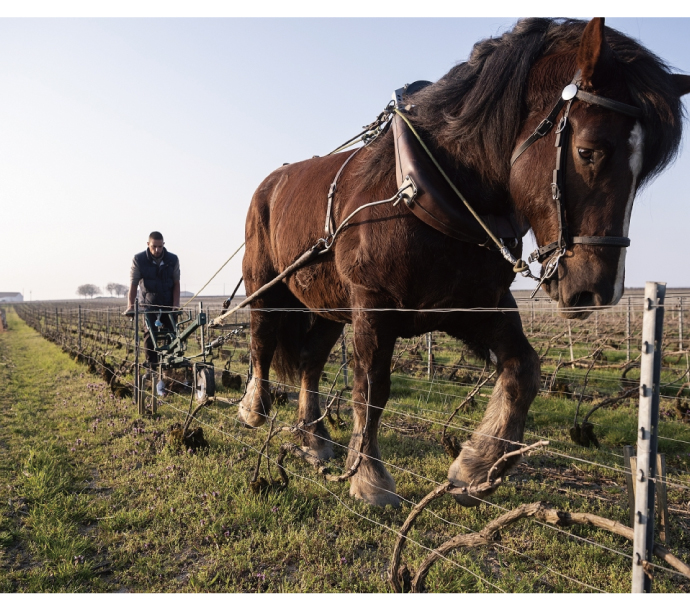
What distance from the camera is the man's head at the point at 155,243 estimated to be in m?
6.84

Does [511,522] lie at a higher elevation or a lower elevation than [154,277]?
lower

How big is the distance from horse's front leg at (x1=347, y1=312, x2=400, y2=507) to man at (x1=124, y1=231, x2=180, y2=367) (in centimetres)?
449

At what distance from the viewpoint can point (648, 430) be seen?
4.48 feet

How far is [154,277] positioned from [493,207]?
18.5ft

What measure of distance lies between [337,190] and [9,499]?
9.97ft

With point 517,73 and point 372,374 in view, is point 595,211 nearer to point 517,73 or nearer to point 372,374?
point 517,73

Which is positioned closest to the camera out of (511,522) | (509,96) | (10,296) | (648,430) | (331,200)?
(648,430)

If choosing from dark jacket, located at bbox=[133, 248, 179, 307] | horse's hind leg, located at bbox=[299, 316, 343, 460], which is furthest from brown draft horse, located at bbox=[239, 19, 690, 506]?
dark jacket, located at bbox=[133, 248, 179, 307]

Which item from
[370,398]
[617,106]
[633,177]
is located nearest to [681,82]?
[617,106]


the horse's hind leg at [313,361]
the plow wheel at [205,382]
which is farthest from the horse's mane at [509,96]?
the plow wheel at [205,382]

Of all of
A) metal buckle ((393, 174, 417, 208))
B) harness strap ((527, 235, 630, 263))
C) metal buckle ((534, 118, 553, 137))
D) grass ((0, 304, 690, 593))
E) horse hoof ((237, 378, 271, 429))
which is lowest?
grass ((0, 304, 690, 593))

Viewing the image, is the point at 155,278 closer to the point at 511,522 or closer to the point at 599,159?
the point at 599,159

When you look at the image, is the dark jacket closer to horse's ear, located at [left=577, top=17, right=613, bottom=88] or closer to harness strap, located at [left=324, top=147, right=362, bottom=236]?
harness strap, located at [left=324, top=147, right=362, bottom=236]

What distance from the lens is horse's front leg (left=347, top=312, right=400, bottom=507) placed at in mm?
2875
